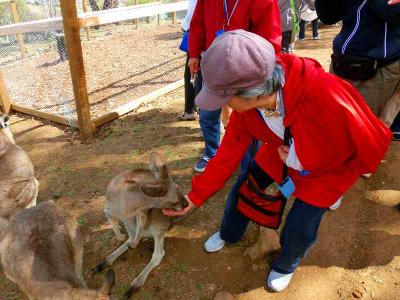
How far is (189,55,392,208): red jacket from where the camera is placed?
170 centimetres

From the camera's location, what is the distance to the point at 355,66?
267cm

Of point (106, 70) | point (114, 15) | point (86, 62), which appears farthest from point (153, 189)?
point (86, 62)

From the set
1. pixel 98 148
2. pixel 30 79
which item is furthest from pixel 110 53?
pixel 98 148

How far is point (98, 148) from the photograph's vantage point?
4.43m

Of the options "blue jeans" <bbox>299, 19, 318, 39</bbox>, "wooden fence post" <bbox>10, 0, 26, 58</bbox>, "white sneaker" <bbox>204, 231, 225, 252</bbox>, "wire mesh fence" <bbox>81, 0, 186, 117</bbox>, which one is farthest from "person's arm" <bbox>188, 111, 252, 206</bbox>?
"blue jeans" <bbox>299, 19, 318, 39</bbox>

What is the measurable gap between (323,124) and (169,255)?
5.43ft

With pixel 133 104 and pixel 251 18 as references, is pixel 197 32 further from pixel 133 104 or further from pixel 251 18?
pixel 133 104

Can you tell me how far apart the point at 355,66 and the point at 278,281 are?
161cm

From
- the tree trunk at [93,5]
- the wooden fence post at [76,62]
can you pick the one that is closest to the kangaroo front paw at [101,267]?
the wooden fence post at [76,62]

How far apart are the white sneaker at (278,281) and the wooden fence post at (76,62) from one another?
3020 millimetres

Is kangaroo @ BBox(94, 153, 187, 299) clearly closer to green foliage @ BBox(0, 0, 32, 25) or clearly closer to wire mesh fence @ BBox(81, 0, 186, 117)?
wire mesh fence @ BBox(81, 0, 186, 117)

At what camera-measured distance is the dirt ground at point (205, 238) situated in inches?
101

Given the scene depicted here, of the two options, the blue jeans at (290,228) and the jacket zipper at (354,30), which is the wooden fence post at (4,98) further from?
the jacket zipper at (354,30)

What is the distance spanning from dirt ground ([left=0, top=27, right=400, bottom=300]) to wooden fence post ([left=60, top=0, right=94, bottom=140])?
0.29m
